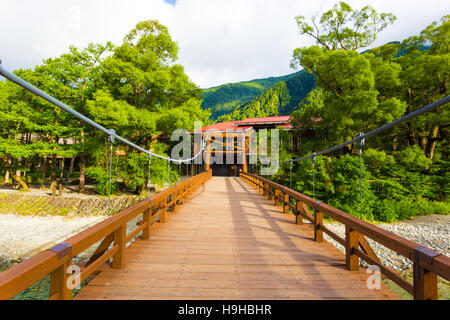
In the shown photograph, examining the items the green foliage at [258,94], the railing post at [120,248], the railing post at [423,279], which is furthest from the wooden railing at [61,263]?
the green foliage at [258,94]

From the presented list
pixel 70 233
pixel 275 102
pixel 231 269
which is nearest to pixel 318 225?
pixel 231 269

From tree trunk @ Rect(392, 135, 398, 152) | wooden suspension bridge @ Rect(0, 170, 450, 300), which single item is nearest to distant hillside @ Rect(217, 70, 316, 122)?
tree trunk @ Rect(392, 135, 398, 152)

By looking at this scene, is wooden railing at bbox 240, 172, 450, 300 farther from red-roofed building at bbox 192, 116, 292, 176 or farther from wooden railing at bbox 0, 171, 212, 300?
red-roofed building at bbox 192, 116, 292, 176

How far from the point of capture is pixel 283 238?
2.98 metres

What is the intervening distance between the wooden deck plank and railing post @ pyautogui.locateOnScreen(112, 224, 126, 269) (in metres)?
0.05

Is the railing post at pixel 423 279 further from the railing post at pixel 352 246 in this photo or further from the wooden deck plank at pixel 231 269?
the railing post at pixel 352 246

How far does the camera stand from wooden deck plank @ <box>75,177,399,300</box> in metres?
1.63

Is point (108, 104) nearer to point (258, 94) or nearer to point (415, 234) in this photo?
point (415, 234)

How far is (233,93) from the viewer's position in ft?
360

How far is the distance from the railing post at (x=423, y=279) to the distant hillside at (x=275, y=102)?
1386 inches

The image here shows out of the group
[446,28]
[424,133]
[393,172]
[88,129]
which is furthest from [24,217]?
[446,28]
